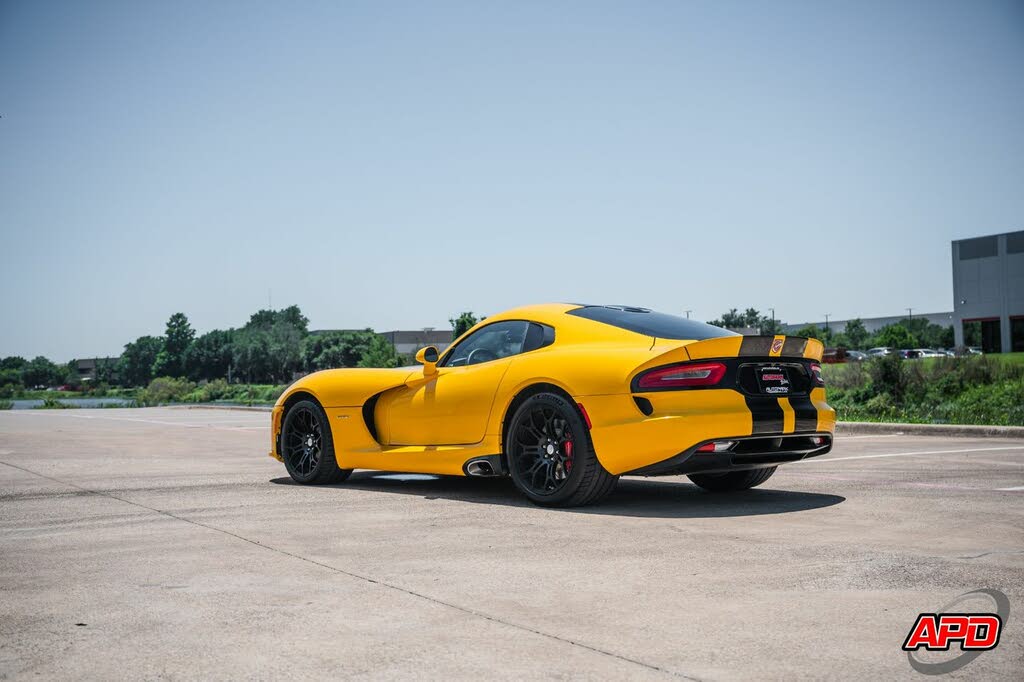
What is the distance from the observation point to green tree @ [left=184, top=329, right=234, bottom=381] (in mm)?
159625

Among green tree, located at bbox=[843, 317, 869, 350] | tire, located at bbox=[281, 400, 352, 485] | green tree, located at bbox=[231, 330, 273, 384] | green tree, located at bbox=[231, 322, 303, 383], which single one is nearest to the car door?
tire, located at bbox=[281, 400, 352, 485]

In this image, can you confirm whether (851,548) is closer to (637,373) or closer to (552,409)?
(637,373)

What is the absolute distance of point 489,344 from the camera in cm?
761

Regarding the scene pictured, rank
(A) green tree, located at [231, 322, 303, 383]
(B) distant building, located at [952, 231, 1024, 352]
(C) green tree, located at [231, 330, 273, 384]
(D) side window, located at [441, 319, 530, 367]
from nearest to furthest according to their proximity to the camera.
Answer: (D) side window, located at [441, 319, 530, 367] < (B) distant building, located at [952, 231, 1024, 352] < (A) green tree, located at [231, 322, 303, 383] < (C) green tree, located at [231, 330, 273, 384]

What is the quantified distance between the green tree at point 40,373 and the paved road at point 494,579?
203m

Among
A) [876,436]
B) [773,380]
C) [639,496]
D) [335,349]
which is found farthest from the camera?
[335,349]

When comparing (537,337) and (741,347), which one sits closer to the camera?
(741,347)

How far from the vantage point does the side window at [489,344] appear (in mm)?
7396

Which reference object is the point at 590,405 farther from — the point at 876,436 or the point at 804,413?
the point at 876,436

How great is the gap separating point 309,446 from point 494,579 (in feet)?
15.4

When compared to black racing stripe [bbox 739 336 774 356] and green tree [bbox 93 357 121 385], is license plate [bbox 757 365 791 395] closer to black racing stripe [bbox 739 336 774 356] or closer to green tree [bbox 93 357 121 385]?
black racing stripe [bbox 739 336 774 356]

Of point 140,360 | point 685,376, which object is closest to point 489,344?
point 685,376

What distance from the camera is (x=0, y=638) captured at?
341 centimetres

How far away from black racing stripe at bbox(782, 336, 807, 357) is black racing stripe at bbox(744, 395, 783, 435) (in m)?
0.40
